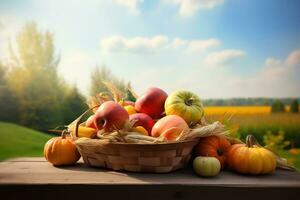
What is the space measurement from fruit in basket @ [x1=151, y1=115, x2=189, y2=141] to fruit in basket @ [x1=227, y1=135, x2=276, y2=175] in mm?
238

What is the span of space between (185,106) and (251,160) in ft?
1.05

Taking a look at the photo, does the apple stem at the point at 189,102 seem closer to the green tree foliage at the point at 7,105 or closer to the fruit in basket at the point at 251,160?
the fruit in basket at the point at 251,160

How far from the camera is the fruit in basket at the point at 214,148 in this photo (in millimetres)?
1244

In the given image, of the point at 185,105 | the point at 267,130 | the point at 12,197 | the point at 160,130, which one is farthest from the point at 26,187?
the point at 267,130

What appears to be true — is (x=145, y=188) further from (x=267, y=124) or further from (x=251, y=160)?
(x=267, y=124)

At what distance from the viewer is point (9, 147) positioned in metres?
4.45

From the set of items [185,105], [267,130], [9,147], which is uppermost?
[185,105]

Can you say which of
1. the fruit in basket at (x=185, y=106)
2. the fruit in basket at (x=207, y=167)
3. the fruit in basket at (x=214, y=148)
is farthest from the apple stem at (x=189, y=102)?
the fruit in basket at (x=207, y=167)

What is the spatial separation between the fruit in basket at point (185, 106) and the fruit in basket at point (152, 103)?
0.06 metres

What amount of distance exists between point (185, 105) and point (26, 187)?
25.7 inches

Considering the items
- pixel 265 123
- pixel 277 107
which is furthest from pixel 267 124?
pixel 277 107

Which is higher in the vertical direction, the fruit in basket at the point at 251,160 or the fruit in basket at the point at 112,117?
the fruit in basket at the point at 112,117

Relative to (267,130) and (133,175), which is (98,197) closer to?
(133,175)

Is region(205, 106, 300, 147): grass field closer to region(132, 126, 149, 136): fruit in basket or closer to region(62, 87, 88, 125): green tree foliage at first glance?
region(62, 87, 88, 125): green tree foliage
